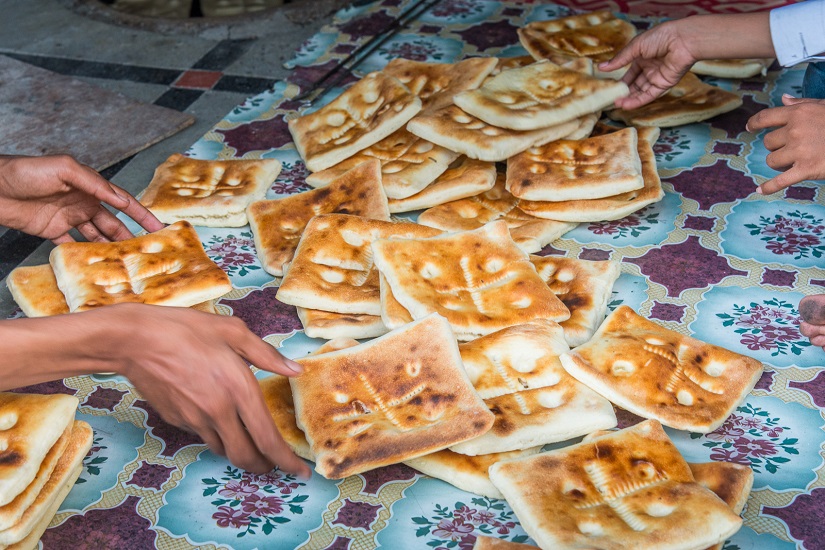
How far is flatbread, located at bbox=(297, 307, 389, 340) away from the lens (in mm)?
2307

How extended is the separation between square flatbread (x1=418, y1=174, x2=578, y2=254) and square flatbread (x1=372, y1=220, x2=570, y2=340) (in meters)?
0.20

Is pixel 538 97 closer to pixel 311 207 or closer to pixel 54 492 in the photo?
pixel 311 207

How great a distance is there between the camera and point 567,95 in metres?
3.04

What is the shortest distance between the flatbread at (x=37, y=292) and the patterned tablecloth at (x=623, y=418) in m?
0.24

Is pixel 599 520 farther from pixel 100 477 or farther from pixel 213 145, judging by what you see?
pixel 213 145

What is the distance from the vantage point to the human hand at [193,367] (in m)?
1.62

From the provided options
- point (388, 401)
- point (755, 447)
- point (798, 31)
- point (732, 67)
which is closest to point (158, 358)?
point (388, 401)

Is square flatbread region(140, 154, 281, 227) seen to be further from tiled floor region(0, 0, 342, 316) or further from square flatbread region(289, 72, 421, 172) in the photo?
tiled floor region(0, 0, 342, 316)

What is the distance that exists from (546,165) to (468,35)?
160cm

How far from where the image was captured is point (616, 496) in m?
1.81

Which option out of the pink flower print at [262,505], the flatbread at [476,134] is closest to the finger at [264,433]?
the pink flower print at [262,505]

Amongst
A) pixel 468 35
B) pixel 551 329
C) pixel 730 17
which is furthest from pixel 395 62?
pixel 551 329

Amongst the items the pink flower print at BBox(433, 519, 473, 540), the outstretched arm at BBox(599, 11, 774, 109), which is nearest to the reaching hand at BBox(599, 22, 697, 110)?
the outstretched arm at BBox(599, 11, 774, 109)

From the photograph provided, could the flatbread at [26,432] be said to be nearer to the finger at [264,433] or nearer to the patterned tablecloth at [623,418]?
the patterned tablecloth at [623,418]
